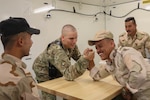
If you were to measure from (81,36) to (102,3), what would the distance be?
36.7 inches

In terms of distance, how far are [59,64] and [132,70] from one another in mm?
772

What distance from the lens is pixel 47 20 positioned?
2.97 meters

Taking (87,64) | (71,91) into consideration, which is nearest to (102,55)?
(87,64)

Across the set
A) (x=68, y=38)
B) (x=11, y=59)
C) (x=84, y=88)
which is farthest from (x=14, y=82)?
(x=68, y=38)

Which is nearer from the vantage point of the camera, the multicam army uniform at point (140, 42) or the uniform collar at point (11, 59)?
the uniform collar at point (11, 59)

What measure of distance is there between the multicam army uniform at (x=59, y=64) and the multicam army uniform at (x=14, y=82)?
845 mm

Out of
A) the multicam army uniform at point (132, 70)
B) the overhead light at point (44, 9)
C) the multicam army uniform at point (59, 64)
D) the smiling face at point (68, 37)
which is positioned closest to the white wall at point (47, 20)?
the overhead light at point (44, 9)

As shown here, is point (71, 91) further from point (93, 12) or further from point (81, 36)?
point (93, 12)

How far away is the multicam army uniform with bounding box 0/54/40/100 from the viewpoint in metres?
0.88

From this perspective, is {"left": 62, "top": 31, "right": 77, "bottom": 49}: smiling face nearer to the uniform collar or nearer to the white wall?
the white wall

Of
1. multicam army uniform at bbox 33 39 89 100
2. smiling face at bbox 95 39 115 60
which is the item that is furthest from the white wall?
smiling face at bbox 95 39 115 60

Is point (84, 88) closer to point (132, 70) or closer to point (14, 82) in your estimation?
point (132, 70)

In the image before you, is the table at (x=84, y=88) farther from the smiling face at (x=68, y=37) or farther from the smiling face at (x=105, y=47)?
the smiling face at (x=68, y=37)

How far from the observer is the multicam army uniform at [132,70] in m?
1.44
